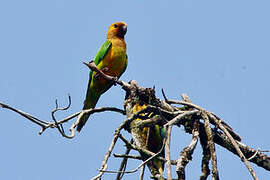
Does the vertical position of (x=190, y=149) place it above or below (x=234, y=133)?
below

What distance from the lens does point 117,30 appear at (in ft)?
28.6

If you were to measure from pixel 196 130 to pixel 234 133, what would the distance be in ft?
2.34

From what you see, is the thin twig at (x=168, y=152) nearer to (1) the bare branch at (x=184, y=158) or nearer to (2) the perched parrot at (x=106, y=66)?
(1) the bare branch at (x=184, y=158)

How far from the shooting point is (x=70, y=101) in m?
3.81

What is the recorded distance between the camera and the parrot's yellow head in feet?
28.3

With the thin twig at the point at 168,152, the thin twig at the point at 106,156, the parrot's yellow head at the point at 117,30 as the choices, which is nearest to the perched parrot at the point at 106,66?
the parrot's yellow head at the point at 117,30

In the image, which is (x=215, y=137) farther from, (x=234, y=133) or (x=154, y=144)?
(x=154, y=144)

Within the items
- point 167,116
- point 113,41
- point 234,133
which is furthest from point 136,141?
point 113,41

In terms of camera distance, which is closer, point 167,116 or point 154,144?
point 167,116

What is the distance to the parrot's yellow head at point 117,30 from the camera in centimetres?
862

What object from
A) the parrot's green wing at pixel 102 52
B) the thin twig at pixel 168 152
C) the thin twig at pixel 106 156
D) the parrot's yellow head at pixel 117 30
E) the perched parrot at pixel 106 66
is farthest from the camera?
the parrot's yellow head at pixel 117 30

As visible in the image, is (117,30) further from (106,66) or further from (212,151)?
(212,151)

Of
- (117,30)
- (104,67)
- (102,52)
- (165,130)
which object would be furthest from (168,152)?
(117,30)

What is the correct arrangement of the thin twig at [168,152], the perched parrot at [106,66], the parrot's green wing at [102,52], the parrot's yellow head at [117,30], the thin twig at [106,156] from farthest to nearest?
the parrot's yellow head at [117,30], the parrot's green wing at [102,52], the perched parrot at [106,66], the thin twig at [106,156], the thin twig at [168,152]
